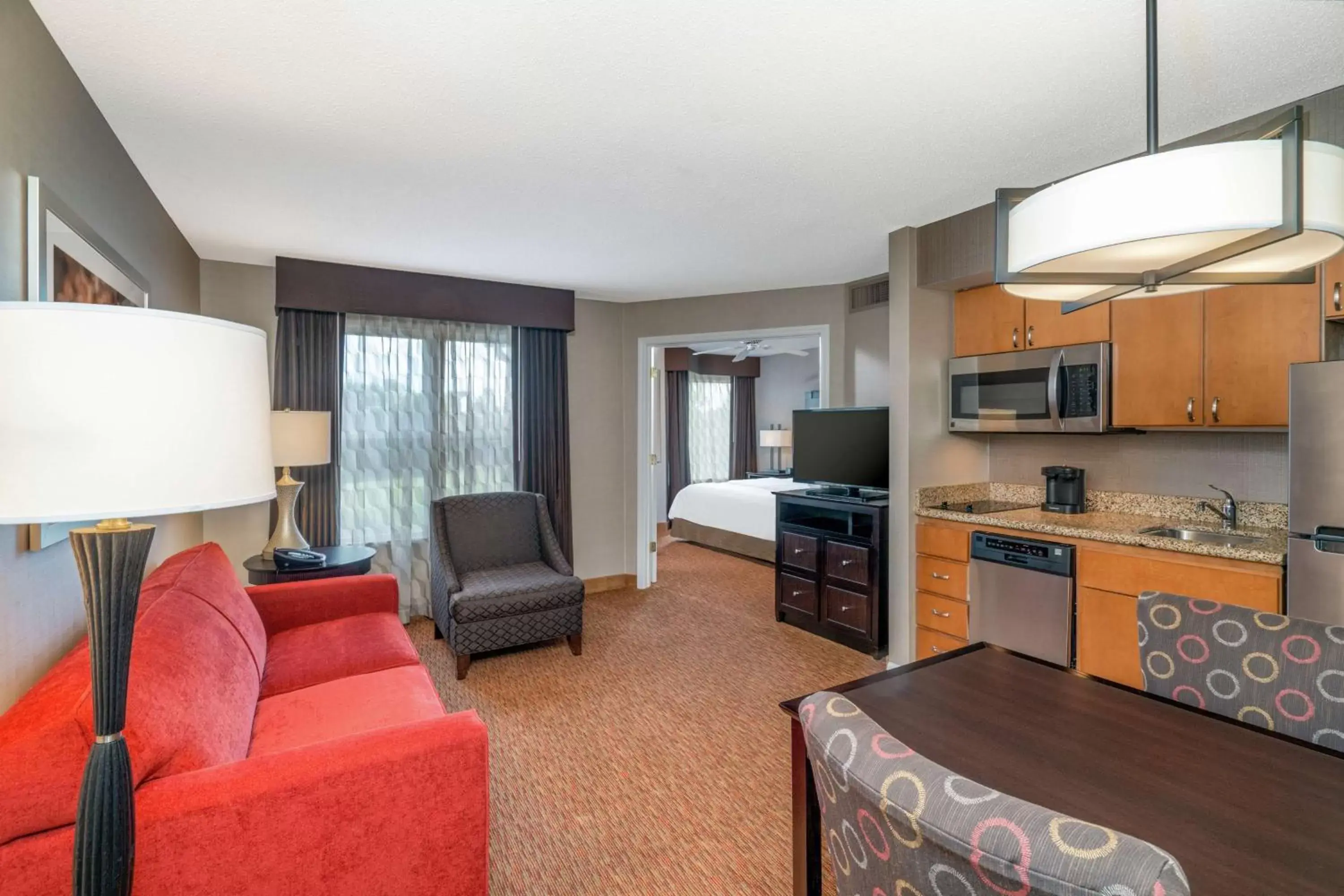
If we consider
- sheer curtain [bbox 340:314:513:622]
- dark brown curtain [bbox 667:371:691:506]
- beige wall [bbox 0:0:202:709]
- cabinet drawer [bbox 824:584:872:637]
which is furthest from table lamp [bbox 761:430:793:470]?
beige wall [bbox 0:0:202:709]

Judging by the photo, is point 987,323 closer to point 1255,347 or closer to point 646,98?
point 1255,347

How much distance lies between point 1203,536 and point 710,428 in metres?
6.85

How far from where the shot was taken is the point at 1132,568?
264 cm

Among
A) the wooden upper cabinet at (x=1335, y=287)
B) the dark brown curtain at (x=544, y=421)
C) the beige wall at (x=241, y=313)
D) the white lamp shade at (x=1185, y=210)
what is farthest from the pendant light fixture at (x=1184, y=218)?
the beige wall at (x=241, y=313)

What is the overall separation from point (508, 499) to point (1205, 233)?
12.6 ft

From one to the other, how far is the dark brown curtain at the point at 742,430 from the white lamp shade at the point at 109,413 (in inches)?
338

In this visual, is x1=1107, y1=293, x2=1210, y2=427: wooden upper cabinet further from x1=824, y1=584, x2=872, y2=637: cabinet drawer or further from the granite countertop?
x1=824, y1=584, x2=872, y2=637: cabinet drawer

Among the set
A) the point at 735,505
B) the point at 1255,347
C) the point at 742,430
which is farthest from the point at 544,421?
the point at 742,430

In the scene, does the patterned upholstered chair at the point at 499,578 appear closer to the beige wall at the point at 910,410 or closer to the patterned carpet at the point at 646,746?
the patterned carpet at the point at 646,746

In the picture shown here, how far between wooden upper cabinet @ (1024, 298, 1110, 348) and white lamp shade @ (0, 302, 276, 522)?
3215 millimetres

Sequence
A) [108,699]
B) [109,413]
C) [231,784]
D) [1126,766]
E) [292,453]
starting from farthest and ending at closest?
1. [292,453]
2. [231,784]
3. [1126,766]
4. [108,699]
5. [109,413]

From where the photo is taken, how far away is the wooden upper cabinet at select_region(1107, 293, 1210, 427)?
269cm

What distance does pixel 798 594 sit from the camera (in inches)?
171

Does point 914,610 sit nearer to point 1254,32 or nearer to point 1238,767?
point 1238,767
